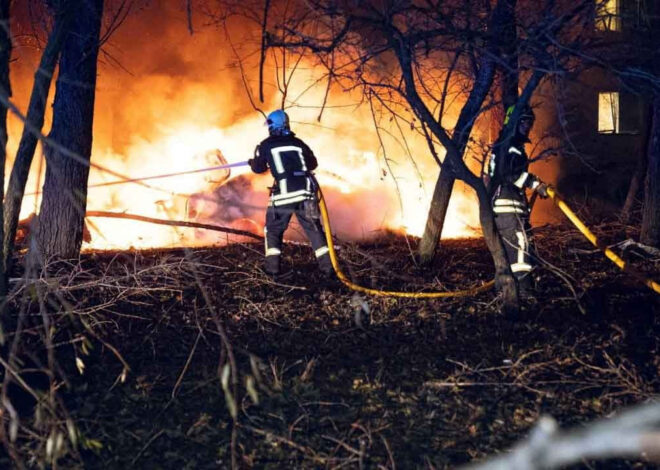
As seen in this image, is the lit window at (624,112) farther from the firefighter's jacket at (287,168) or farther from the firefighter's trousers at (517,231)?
the firefighter's jacket at (287,168)

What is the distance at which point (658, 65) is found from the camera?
6.77m

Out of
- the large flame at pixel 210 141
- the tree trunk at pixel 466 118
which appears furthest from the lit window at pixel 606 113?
the tree trunk at pixel 466 118

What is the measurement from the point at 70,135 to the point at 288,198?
2.36 metres

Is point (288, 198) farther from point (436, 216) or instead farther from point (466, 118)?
point (466, 118)

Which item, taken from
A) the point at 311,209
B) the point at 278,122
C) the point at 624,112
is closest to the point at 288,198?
the point at 311,209

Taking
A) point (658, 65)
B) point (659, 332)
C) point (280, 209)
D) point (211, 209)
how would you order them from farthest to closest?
point (211, 209), point (280, 209), point (658, 65), point (659, 332)

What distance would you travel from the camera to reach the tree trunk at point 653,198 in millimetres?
9172

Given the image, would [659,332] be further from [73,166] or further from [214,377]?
[73,166]

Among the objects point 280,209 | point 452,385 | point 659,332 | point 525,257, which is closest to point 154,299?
point 280,209

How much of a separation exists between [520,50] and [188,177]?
278 inches

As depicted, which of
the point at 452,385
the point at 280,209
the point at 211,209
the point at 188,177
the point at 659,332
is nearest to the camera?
the point at 452,385

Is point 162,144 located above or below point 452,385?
above

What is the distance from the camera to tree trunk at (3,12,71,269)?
5.85 metres

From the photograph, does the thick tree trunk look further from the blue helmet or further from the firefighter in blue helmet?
the blue helmet
